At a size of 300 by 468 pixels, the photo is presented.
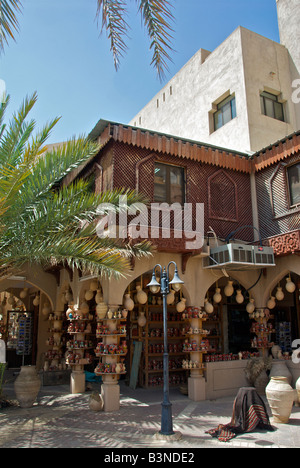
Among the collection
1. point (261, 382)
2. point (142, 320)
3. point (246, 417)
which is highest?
point (142, 320)

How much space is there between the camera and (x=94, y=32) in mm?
4543

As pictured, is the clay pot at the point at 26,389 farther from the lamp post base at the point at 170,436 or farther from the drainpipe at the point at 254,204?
the drainpipe at the point at 254,204

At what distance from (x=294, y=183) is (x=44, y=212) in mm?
6789

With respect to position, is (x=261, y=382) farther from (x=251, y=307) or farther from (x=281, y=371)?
(x=251, y=307)

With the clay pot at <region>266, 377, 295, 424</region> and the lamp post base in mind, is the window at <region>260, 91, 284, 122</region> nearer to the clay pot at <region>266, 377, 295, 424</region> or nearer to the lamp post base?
the clay pot at <region>266, 377, 295, 424</region>

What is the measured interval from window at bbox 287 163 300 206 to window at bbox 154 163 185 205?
3025 mm

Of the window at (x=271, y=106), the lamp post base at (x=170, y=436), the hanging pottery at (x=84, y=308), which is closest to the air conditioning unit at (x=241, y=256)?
the hanging pottery at (x=84, y=308)

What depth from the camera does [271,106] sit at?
49.6 ft

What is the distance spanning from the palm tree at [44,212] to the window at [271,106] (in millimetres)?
8873

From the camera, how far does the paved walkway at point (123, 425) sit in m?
6.21

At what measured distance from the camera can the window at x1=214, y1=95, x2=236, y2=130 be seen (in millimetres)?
15012

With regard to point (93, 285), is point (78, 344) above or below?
below

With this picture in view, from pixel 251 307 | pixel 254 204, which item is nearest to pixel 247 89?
pixel 254 204

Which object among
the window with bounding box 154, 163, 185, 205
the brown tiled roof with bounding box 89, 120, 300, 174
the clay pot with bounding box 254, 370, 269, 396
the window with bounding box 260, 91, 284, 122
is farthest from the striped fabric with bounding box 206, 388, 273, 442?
the window with bounding box 260, 91, 284, 122
